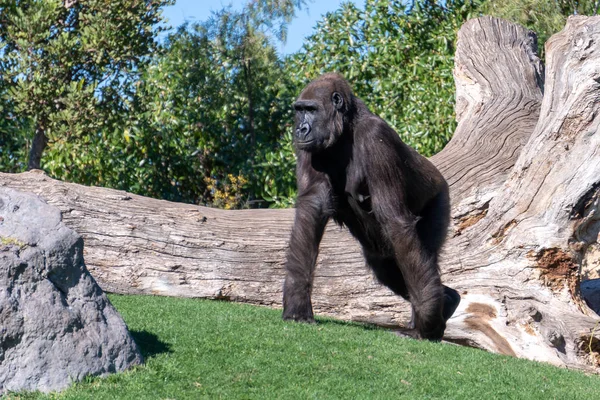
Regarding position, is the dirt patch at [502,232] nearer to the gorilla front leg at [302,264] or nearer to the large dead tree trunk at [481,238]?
the large dead tree trunk at [481,238]

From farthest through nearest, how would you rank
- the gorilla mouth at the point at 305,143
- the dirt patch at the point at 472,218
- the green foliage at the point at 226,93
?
1. the green foliage at the point at 226,93
2. the dirt patch at the point at 472,218
3. the gorilla mouth at the point at 305,143

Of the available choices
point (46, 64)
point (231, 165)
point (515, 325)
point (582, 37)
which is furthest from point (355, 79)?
point (515, 325)

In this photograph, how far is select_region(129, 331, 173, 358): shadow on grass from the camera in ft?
15.8

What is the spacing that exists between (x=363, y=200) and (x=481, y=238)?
5.05ft

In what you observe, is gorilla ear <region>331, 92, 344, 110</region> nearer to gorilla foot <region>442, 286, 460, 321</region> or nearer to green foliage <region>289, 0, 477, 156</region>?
Result: gorilla foot <region>442, 286, 460, 321</region>

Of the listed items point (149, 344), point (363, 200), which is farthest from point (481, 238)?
point (149, 344)

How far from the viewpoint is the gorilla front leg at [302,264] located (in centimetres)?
613

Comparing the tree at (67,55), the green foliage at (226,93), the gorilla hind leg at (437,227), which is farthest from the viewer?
the green foliage at (226,93)

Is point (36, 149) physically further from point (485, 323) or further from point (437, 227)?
point (485, 323)

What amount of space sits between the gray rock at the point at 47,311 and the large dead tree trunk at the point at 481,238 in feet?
10.2

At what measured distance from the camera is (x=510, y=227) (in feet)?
23.3

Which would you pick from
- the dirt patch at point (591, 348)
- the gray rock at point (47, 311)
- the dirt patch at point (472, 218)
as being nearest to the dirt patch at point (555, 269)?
the dirt patch at point (591, 348)

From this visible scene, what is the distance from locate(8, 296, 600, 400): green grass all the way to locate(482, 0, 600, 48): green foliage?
21.7ft

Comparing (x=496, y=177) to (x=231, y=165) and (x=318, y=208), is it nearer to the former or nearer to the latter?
(x=318, y=208)
